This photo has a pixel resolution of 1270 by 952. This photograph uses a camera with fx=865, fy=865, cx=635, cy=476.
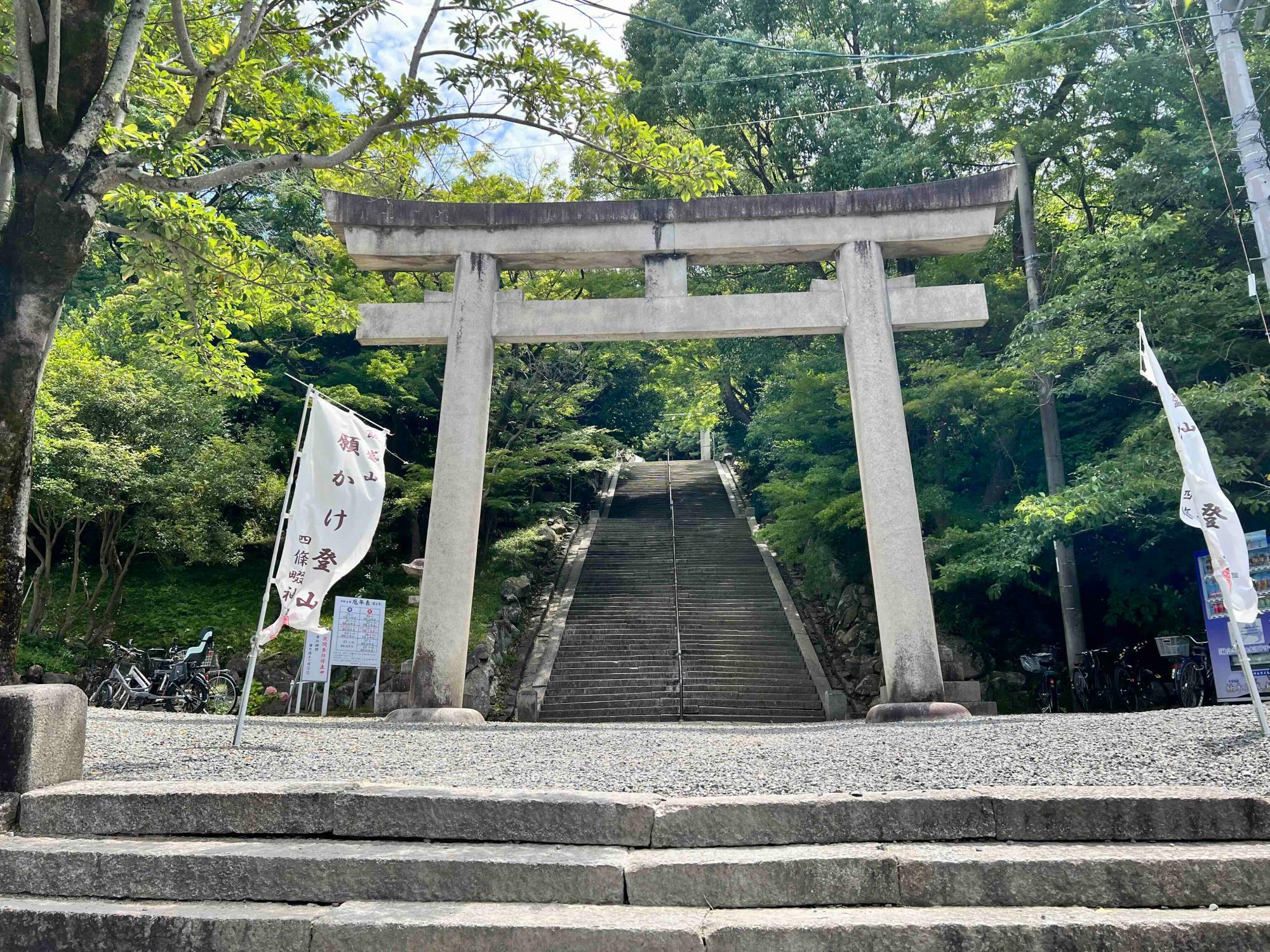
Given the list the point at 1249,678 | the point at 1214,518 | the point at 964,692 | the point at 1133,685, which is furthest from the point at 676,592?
the point at 1249,678

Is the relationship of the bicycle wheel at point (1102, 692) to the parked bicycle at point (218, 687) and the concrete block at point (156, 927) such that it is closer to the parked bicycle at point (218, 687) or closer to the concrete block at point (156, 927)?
the concrete block at point (156, 927)

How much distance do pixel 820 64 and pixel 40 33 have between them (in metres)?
13.2

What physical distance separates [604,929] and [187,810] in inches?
74.6

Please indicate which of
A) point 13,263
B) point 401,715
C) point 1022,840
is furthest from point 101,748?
point 1022,840

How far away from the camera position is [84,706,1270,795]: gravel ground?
13.2ft

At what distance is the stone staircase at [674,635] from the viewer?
41.0ft

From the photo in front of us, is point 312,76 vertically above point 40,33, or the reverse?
point 312,76

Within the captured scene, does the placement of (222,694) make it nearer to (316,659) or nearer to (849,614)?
(316,659)

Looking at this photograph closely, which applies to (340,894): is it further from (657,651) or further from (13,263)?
(657,651)

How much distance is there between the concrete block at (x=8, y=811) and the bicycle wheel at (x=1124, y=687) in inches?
442

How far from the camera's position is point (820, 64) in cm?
1553

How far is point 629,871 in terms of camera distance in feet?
10.3

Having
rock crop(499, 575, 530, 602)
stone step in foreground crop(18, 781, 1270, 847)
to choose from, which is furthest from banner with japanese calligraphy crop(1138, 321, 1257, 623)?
rock crop(499, 575, 530, 602)

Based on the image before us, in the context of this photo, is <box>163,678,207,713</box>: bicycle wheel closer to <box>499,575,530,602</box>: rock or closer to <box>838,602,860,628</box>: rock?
<box>499,575,530,602</box>: rock
